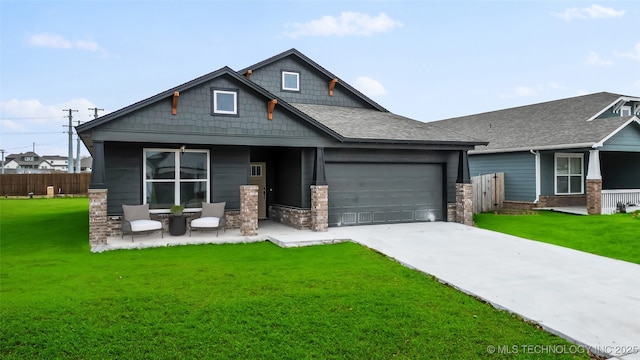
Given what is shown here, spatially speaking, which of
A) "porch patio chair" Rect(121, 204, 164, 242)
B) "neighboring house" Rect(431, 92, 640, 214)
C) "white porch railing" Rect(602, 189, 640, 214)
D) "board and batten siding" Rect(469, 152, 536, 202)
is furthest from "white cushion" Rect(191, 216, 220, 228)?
"white porch railing" Rect(602, 189, 640, 214)

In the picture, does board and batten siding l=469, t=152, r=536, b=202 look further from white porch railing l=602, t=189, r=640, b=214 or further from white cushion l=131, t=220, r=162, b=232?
white cushion l=131, t=220, r=162, b=232

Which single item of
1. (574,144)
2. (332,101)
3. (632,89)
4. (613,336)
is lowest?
(613,336)

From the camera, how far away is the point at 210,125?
11727mm

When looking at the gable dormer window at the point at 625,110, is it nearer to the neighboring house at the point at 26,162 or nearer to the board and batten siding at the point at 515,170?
the board and batten siding at the point at 515,170

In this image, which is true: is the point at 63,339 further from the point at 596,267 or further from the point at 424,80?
the point at 424,80

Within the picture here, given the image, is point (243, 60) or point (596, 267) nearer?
point (596, 267)

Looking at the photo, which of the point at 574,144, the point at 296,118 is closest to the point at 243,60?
the point at 296,118

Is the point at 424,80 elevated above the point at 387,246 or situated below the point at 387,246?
above

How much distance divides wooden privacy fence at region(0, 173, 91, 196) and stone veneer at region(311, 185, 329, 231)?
83.8 ft

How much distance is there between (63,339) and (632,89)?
31277mm

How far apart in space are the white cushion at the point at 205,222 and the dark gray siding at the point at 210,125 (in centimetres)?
215

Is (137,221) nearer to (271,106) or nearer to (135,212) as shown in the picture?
(135,212)

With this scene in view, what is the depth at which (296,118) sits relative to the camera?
41.5 ft

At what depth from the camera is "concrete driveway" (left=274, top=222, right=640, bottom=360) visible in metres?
5.21
